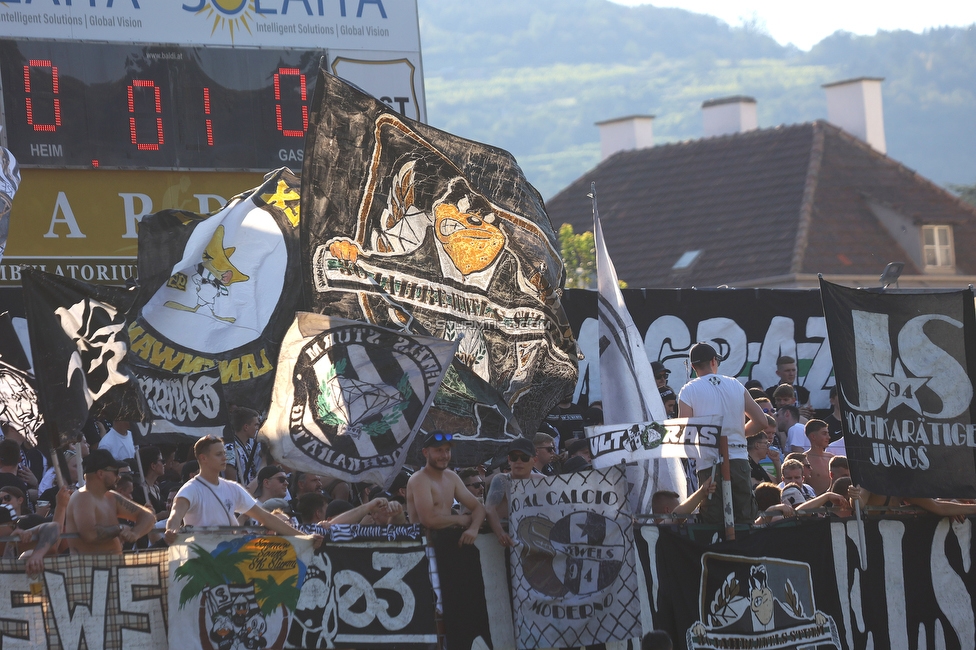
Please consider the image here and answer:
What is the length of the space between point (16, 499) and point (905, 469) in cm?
595

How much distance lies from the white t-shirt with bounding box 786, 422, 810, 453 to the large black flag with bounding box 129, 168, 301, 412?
16.9 ft

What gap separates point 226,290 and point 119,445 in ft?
7.37

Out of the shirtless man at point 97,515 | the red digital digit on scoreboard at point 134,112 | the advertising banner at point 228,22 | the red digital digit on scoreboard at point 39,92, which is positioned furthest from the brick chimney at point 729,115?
the shirtless man at point 97,515

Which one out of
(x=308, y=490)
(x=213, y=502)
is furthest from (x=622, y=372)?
(x=213, y=502)

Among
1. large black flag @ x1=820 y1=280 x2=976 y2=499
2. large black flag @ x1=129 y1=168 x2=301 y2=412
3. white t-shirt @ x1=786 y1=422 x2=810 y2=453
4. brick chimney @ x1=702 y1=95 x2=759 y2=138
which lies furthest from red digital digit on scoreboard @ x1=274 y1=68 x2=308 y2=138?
brick chimney @ x1=702 y1=95 x2=759 y2=138

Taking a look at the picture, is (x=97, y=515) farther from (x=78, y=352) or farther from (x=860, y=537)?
(x=860, y=537)

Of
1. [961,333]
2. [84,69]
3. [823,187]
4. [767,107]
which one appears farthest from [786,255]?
[767,107]

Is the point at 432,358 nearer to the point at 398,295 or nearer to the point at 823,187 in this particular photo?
the point at 398,295

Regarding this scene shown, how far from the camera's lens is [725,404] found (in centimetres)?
919

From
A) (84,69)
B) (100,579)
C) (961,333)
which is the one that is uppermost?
(84,69)

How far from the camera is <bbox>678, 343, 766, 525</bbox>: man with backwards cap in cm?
906

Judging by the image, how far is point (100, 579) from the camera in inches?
313

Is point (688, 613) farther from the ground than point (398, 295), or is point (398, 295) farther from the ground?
point (398, 295)

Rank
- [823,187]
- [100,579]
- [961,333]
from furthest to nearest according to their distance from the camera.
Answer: [823,187], [961,333], [100,579]
